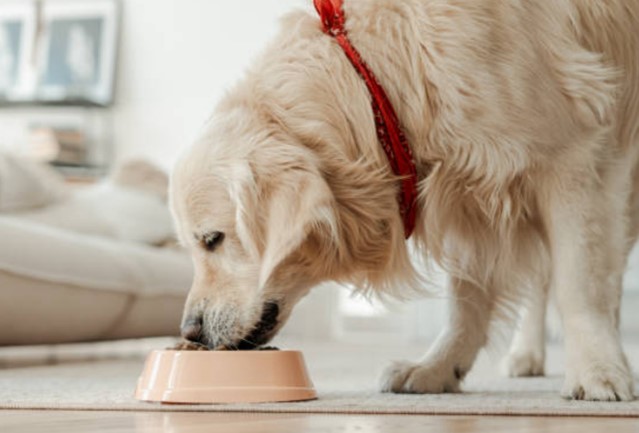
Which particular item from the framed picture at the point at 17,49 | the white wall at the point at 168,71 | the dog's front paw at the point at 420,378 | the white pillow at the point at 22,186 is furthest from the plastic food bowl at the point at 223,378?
the framed picture at the point at 17,49

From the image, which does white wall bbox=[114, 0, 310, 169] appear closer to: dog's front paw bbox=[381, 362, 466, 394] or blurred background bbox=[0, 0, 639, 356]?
blurred background bbox=[0, 0, 639, 356]

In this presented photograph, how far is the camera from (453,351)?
2072 mm

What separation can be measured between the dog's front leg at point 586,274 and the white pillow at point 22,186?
2215 millimetres

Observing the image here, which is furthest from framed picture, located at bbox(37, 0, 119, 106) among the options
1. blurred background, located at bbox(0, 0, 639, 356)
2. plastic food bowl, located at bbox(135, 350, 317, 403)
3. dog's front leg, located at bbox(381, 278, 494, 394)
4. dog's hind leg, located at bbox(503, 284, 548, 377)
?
plastic food bowl, located at bbox(135, 350, 317, 403)

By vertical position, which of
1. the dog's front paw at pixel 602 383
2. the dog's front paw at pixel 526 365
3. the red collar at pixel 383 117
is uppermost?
the red collar at pixel 383 117

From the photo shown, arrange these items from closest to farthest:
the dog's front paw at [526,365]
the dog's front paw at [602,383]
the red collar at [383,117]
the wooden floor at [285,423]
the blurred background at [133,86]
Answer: the wooden floor at [285,423] → the dog's front paw at [602,383] → the red collar at [383,117] → the dog's front paw at [526,365] → the blurred background at [133,86]

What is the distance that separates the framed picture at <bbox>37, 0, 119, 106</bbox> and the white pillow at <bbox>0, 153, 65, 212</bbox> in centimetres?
225

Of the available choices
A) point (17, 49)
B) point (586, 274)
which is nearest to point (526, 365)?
point (586, 274)

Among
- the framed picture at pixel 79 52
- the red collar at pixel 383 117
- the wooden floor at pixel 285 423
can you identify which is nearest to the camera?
the wooden floor at pixel 285 423

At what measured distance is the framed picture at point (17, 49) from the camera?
237 inches

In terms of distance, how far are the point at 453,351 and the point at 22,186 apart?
6.55 feet

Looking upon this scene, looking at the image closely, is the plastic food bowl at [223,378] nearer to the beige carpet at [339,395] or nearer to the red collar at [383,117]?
the beige carpet at [339,395]

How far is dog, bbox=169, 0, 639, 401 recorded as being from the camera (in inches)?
68.7

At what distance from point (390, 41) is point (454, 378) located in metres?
0.68
